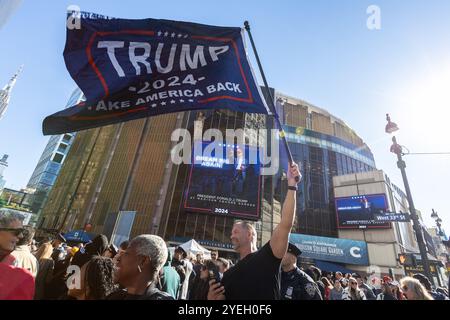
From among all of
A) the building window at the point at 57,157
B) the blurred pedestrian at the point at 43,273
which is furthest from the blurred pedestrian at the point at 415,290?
the building window at the point at 57,157

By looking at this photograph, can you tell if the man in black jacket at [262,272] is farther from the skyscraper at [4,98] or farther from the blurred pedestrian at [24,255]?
the skyscraper at [4,98]

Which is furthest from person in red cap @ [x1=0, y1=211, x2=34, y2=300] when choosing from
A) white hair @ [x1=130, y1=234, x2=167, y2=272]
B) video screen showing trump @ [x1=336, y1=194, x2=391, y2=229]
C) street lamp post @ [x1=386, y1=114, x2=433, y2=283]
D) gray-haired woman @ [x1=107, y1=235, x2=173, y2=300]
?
video screen showing trump @ [x1=336, y1=194, x2=391, y2=229]

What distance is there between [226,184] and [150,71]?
25.0m

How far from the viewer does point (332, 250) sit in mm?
29188

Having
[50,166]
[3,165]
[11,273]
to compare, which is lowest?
[11,273]

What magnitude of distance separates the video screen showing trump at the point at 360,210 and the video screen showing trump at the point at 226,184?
15.0m

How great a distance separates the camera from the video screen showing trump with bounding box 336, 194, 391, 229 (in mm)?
32094

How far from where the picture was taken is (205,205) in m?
27.9

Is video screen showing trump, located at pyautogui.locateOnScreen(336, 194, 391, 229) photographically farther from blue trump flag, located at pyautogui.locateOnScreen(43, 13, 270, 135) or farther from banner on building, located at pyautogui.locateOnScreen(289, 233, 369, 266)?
blue trump flag, located at pyautogui.locateOnScreen(43, 13, 270, 135)

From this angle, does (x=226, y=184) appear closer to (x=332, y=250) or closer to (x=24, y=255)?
(x=332, y=250)

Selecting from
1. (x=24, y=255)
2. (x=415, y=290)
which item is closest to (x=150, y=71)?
(x=24, y=255)

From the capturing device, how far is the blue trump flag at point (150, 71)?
429cm

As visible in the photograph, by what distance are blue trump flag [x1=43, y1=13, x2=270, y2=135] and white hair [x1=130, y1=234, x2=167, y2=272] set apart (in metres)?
2.74

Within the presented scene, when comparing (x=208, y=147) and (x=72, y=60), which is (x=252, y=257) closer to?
(x=72, y=60)
